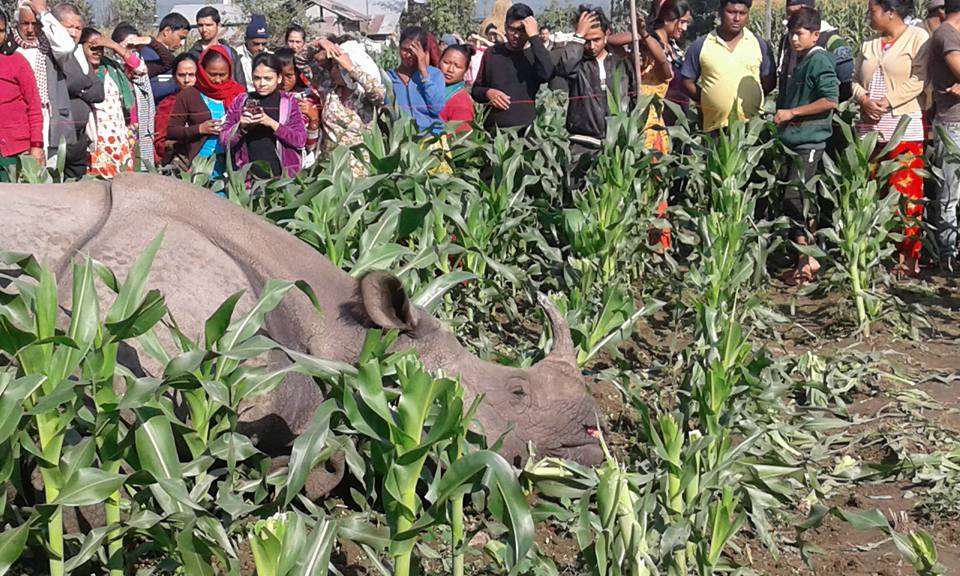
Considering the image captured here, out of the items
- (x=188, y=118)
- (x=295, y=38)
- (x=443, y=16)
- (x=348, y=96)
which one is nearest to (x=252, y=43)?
(x=295, y=38)

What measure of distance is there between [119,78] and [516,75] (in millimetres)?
3103

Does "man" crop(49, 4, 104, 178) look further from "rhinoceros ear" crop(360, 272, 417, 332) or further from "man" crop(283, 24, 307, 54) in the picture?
"rhinoceros ear" crop(360, 272, 417, 332)

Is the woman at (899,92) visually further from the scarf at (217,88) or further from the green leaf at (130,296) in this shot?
the green leaf at (130,296)

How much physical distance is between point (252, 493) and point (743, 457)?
1.91 m

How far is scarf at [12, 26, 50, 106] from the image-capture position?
8.80 meters

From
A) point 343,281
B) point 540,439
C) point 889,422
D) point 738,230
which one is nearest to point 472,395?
point 540,439

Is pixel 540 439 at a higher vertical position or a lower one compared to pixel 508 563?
lower

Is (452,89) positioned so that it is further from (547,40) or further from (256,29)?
(547,40)

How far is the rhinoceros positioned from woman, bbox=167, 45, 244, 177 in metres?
4.38

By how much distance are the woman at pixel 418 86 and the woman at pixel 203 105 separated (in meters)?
1.26

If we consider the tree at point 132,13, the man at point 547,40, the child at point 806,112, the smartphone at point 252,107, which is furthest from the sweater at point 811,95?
the tree at point 132,13

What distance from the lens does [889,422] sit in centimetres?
633

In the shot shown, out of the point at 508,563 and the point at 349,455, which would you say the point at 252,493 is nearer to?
the point at 349,455

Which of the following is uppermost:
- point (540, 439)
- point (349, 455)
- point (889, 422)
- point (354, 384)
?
point (354, 384)
